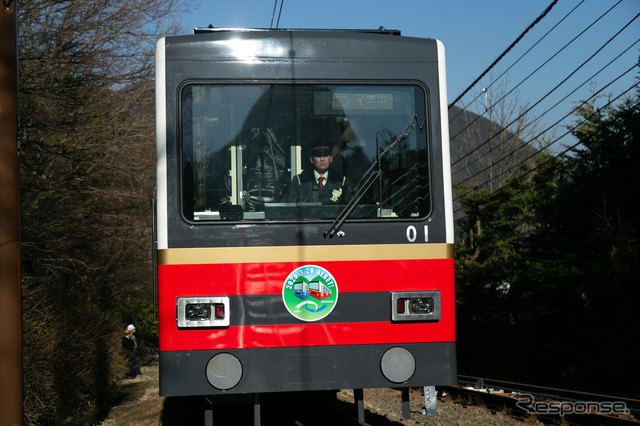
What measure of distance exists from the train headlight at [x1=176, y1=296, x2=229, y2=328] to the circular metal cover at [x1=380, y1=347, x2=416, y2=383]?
1.17 m

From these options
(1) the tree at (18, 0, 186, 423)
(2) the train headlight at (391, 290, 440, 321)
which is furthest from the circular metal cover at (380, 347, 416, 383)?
(1) the tree at (18, 0, 186, 423)

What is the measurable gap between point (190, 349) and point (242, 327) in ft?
1.26

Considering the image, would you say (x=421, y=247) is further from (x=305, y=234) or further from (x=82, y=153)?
(x=82, y=153)

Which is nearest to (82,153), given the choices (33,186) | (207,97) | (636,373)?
(33,186)

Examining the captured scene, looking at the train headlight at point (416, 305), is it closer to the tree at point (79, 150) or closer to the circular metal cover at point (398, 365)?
the circular metal cover at point (398, 365)

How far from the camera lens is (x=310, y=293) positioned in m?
5.36

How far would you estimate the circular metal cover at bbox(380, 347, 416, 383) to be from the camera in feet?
17.6

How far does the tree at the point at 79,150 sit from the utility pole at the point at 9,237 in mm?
6370

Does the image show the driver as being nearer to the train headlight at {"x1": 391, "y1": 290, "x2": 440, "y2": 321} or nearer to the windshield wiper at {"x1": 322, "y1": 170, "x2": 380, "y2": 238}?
the windshield wiper at {"x1": 322, "y1": 170, "x2": 380, "y2": 238}

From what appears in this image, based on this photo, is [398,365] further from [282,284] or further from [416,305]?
[282,284]

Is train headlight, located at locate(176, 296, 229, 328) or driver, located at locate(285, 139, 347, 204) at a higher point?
driver, located at locate(285, 139, 347, 204)

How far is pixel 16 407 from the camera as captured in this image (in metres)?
4.71

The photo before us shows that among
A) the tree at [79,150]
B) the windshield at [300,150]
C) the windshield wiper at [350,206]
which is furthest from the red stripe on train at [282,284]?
the tree at [79,150]

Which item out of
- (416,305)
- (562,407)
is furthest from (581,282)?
(416,305)
